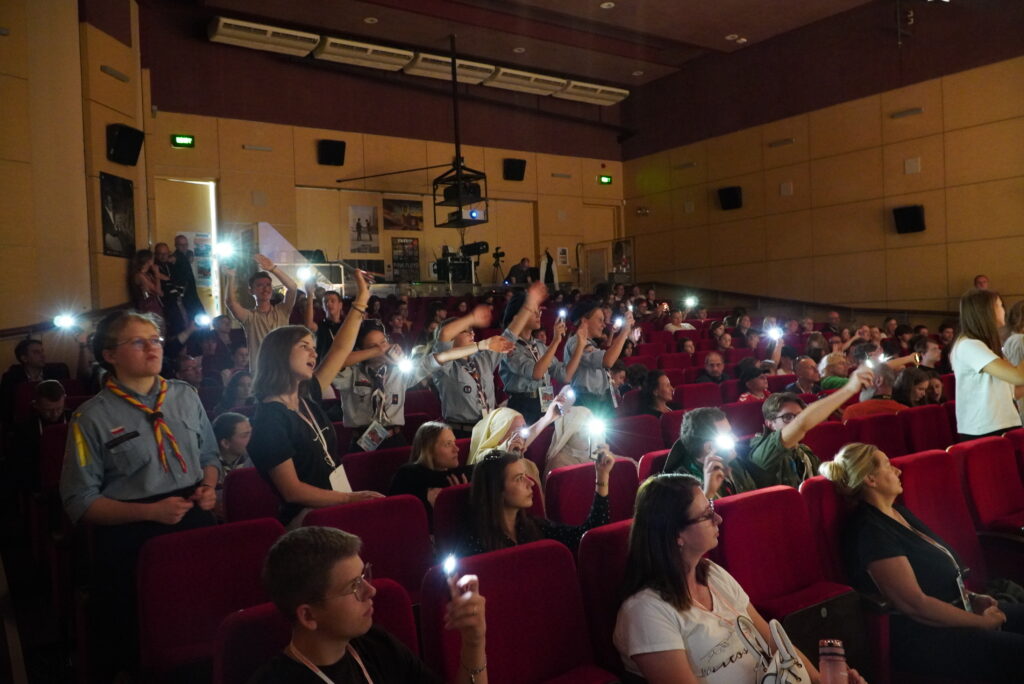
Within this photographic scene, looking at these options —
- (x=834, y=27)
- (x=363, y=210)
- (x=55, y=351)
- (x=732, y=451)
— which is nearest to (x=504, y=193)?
(x=363, y=210)

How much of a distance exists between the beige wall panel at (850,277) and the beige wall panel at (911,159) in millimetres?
999

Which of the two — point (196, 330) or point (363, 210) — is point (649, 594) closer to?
point (196, 330)

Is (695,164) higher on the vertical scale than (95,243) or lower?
higher

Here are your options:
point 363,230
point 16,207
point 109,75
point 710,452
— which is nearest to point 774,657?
point 710,452

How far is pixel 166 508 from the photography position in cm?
194

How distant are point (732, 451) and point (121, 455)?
1.99 metres

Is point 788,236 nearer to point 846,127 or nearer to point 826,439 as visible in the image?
point 846,127

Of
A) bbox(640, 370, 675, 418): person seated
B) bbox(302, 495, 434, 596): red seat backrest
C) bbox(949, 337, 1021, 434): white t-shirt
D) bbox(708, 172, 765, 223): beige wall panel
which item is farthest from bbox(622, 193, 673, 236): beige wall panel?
bbox(302, 495, 434, 596): red seat backrest

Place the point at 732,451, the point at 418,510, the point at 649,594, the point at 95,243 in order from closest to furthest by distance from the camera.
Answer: the point at 649,594
the point at 418,510
the point at 732,451
the point at 95,243

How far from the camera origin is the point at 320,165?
12.0m

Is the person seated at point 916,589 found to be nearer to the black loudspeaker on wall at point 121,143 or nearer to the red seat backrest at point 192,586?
the red seat backrest at point 192,586

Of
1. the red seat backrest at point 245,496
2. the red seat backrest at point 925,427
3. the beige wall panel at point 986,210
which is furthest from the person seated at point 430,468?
the beige wall panel at point 986,210

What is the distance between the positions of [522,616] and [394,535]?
626 mm

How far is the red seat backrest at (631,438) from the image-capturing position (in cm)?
397
